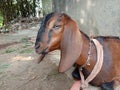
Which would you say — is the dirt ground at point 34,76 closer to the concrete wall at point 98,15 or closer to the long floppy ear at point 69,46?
the concrete wall at point 98,15

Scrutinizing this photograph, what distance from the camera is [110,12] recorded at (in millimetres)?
2887

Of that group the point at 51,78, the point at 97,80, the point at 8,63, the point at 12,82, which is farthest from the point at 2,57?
the point at 97,80

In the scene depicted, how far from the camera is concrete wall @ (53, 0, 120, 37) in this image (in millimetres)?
2861

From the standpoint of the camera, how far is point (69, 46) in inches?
68.7

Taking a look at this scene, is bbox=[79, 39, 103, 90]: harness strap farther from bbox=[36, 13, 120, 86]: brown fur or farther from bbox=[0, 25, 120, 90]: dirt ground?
bbox=[0, 25, 120, 90]: dirt ground

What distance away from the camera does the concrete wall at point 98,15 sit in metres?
2.86

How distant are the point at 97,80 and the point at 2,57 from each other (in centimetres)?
273

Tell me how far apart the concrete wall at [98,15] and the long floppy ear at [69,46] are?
116 cm

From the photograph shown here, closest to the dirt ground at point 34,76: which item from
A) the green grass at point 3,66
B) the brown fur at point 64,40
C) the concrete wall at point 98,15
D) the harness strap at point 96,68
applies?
the green grass at point 3,66

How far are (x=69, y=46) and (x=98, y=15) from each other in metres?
1.33

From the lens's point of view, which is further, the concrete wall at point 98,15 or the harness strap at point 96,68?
the concrete wall at point 98,15

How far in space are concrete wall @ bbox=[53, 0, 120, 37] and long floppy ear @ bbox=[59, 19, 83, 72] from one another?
1.16 metres

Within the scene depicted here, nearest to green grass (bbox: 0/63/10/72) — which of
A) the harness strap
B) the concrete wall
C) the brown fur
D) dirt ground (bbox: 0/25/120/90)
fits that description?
dirt ground (bbox: 0/25/120/90)

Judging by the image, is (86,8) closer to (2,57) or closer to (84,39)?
(84,39)
